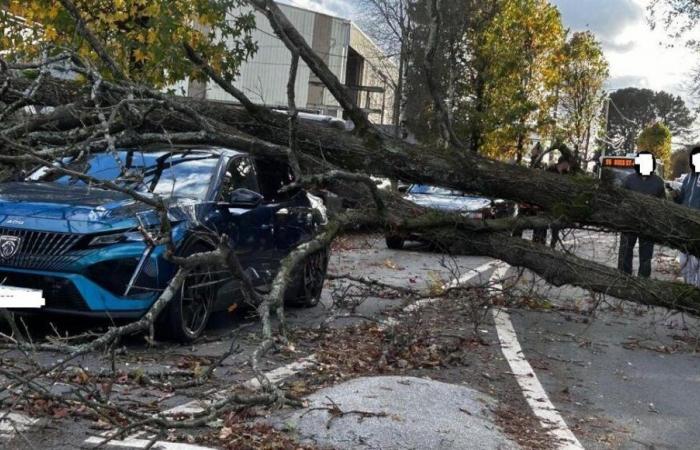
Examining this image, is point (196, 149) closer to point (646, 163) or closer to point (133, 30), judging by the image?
point (133, 30)

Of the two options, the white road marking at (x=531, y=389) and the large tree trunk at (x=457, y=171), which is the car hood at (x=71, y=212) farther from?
the white road marking at (x=531, y=389)

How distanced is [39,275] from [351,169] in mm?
2991

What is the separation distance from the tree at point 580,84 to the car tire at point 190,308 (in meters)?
41.5

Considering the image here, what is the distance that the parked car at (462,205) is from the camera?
8.05m

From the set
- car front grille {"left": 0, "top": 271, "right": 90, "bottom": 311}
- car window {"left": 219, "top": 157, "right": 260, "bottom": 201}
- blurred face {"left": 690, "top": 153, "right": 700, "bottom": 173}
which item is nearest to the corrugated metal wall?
blurred face {"left": 690, "top": 153, "right": 700, "bottom": 173}

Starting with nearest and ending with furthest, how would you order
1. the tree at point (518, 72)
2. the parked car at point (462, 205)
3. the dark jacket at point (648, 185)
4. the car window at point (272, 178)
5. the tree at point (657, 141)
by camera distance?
the parked car at point (462, 205) < the car window at point (272, 178) < the dark jacket at point (648, 185) < the tree at point (518, 72) < the tree at point (657, 141)

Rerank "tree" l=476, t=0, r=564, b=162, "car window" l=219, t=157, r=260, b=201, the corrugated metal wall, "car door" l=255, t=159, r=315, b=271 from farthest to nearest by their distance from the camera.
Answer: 1. the corrugated metal wall
2. "tree" l=476, t=0, r=564, b=162
3. "car door" l=255, t=159, r=315, b=271
4. "car window" l=219, t=157, r=260, b=201

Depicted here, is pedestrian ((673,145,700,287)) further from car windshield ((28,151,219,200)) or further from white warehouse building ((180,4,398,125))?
white warehouse building ((180,4,398,125))

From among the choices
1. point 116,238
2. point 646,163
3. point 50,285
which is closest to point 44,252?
point 50,285

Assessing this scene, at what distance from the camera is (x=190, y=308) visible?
22.6ft

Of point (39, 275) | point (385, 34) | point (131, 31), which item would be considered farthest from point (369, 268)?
point (385, 34)

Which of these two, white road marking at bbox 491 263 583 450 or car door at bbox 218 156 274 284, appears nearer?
white road marking at bbox 491 263 583 450

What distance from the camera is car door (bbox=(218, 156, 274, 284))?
7512mm

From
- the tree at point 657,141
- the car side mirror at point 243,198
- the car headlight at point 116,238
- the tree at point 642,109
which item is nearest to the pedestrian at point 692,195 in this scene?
the car side mirror at point 243,198
